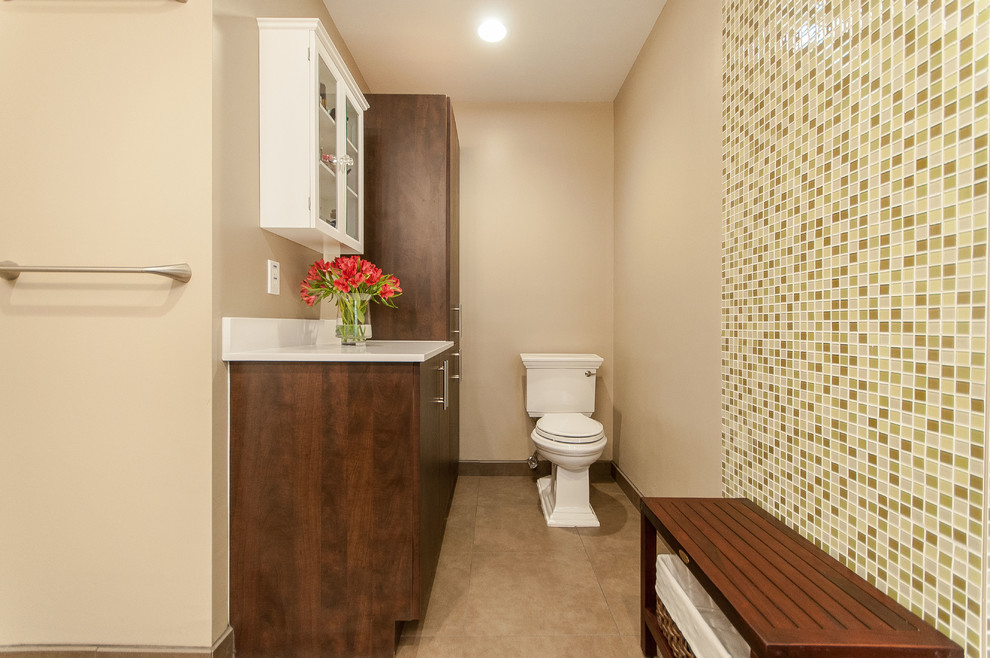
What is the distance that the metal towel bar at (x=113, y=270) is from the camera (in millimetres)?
1150

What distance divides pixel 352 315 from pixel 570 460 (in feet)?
4.06

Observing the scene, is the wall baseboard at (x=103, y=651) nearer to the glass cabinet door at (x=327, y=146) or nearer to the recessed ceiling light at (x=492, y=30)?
the glass cabinet door at (x=327, y=146)

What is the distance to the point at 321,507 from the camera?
130cm

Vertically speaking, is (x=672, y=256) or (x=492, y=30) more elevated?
(x=492, y=30)

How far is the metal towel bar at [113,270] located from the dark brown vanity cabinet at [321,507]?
0.29 m

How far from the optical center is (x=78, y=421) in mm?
1230

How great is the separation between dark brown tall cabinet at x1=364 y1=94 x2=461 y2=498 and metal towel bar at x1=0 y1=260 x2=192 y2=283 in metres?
1.19

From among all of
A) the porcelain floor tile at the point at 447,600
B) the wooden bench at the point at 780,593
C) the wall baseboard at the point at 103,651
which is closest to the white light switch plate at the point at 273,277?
the wall baseboard at the point at 103,651

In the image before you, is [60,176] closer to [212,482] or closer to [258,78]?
[258,78]

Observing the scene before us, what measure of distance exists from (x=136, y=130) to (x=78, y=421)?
0.83 metres

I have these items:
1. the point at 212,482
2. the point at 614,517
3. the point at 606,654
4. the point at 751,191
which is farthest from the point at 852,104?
the point at 614,517

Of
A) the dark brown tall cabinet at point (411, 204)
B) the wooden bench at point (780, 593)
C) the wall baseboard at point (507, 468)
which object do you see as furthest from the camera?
the wall baseboard at point (507, 468)

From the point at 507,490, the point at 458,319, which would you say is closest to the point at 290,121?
the point at 458,319

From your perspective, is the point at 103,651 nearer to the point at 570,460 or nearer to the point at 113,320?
the point at 113,320
